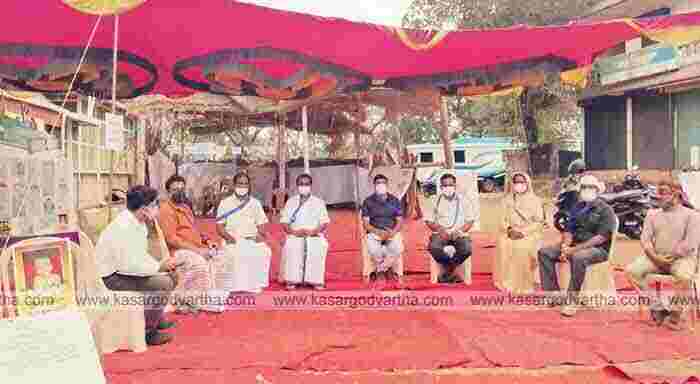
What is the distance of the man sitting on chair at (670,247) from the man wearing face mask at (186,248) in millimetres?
3529

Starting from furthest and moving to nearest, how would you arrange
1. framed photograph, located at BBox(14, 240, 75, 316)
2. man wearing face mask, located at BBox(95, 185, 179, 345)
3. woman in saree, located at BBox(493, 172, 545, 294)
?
woman in saree, located at BBox(493, 172, 545, 294) → man wearing face mask, located at BBox(95, 185, 179, 345) → framed photograph, located at BBox(14, 240, 75, 316)

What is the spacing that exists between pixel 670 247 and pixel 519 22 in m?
15.2

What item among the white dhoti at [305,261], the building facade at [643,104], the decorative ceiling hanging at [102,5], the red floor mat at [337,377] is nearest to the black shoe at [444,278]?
the white dhoti at [305,261]

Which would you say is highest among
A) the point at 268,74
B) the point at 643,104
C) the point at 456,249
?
the point at 643,104

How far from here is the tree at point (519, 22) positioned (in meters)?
18.8

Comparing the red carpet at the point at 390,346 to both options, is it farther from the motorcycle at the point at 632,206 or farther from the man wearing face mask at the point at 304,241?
the motorcycle at the point at 632,206

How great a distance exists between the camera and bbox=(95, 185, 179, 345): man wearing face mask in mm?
4238

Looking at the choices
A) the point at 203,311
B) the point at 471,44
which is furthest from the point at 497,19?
the point at 203,311

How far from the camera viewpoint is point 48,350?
3.02m

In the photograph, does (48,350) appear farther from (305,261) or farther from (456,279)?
(456,279)

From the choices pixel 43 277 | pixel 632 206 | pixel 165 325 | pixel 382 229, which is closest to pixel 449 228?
pixel 382 229

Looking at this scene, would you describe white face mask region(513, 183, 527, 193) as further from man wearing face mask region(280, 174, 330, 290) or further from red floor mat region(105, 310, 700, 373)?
man wearing face mask region(280, 174, 330, 290)

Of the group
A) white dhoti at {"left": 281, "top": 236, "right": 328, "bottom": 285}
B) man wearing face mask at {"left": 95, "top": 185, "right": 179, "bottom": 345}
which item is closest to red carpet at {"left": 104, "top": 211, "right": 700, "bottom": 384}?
man wearing face mask at {"left": 95, "top": 185, "right": 179, "bottom": 345}

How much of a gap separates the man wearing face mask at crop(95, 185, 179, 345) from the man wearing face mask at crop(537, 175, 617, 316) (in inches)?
128
